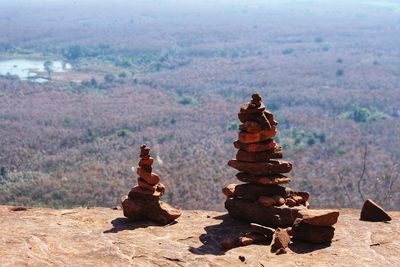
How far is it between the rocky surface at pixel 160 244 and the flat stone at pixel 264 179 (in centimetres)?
110

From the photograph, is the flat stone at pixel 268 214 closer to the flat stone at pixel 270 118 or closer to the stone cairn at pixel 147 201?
the stone cairn at pixel 147 201

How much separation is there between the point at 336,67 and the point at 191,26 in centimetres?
7350

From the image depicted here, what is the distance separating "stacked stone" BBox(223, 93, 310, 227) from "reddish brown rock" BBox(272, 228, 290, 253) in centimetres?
130

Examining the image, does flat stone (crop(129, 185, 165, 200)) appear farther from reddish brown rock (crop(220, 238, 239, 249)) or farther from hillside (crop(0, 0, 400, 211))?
hillside (crop(0, 0, 400, 211))

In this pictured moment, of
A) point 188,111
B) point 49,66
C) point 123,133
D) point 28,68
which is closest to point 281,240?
point 123,133

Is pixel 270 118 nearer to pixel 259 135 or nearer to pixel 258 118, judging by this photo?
pixel 258 118

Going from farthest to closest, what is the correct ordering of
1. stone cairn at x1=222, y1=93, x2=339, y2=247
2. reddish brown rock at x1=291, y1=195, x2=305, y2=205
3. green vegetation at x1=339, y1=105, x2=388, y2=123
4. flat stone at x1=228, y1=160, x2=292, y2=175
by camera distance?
1. green vegetation at x1=339, y1=105, x2=388, y2=123
2. reddish brown rock at x1=291, y1=195, x2=305, y2=205
3. flat stone at x1=228, y1=160, x2=292, y2=175
4. stone cairn at x1=222, y1=93, x2=339, y2=247

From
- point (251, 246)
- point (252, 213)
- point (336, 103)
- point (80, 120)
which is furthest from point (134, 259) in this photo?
point (336, 103)

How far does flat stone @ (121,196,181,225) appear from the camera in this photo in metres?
15.4

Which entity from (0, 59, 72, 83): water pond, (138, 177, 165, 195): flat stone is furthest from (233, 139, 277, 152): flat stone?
(0, 59, 72, 83): water pond

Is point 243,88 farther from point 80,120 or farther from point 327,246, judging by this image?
point 327,246

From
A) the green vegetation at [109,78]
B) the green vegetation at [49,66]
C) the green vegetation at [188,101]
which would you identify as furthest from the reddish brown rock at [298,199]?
the green vegetation at [49,66]

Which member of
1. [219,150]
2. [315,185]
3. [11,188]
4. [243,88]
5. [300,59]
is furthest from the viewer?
[300,59]

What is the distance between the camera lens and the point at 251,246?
1359cm
